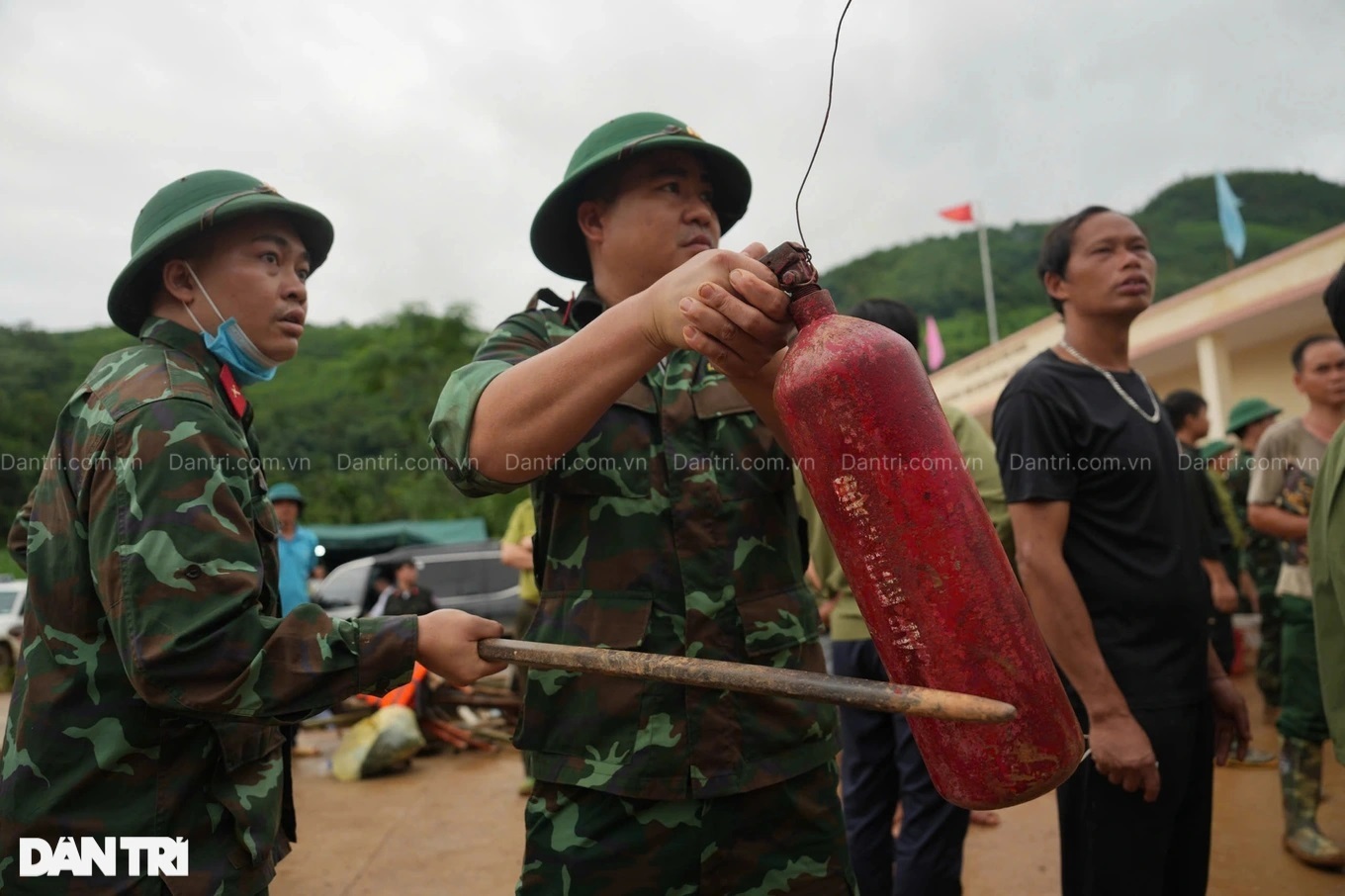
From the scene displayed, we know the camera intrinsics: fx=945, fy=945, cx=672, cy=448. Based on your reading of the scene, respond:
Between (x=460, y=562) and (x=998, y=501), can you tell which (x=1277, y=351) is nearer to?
(x=460, y=562)

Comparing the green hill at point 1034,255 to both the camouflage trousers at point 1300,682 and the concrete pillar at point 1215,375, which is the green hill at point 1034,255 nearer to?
the concrete pillar at point 1215,375

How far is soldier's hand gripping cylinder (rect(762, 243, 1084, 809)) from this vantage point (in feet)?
4.21

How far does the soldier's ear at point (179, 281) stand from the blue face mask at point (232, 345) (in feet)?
0.04

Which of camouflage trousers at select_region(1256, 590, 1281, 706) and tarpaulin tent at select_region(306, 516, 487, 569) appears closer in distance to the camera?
camouflage trousers at select_region(1256, 590, 1281, 706)

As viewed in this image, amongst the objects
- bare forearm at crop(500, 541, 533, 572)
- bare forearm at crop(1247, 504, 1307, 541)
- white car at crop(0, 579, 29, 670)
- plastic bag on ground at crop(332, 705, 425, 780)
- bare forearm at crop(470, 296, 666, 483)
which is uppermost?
bare forearm at crop(470, 296, 666, 483)

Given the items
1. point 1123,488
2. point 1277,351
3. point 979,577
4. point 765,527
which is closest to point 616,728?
point 765,527

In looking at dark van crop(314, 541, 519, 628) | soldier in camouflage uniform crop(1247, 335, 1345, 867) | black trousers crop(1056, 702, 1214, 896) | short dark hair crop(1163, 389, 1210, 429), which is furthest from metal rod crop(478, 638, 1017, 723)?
dark van crop(314, 541, 519, 628)

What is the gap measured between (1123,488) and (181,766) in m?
2.24

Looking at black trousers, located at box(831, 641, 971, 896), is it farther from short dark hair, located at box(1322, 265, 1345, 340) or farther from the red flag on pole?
the red flag on pole

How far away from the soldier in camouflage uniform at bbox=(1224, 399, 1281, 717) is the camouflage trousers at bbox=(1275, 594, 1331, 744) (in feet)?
4.04

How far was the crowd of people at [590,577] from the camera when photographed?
60.6 inches

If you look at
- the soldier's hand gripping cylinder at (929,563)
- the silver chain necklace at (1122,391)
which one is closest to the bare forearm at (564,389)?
the soldier's hand gripping cylinder at (929,563)

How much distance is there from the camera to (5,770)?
1.69 meters

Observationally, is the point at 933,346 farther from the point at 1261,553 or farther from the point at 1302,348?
the point at 1302,348
